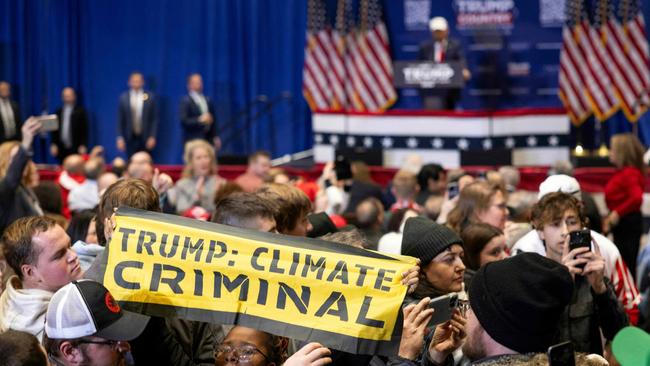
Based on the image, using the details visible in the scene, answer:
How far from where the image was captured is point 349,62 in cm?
1977

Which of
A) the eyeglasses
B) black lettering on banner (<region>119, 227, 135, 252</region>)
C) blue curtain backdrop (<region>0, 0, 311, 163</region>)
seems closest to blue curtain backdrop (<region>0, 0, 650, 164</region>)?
blue curtain backdrop (<region>0, 0, 311, 163</region>)

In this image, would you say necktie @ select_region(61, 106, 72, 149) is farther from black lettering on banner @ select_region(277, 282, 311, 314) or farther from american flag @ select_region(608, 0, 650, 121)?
black lettering on banner @ select_region(277, 282, 311, 314)

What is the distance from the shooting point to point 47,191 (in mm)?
9367

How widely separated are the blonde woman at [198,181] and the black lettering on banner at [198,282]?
6.33 m

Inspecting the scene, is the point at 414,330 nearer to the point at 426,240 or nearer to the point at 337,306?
the point at 337,306

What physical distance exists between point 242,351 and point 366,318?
18.5 inches

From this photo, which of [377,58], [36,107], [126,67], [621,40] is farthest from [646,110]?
[36,107]

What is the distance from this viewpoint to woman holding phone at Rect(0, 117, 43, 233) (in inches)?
311

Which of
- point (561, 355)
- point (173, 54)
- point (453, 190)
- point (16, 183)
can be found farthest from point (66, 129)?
point (561, 355)

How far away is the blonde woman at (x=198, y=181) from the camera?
10898 millimetres

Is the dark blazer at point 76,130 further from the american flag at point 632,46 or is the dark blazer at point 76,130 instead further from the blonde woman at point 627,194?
the blonde woman at point 627,194

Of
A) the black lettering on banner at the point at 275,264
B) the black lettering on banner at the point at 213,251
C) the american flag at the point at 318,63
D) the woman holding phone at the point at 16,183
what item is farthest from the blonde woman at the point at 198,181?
the american flag at the point at 318,63

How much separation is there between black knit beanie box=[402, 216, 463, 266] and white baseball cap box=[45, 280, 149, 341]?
1.60m

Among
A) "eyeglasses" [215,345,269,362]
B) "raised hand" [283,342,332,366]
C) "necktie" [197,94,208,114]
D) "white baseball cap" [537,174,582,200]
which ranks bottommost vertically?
"necktie" [197,94,208,114]
